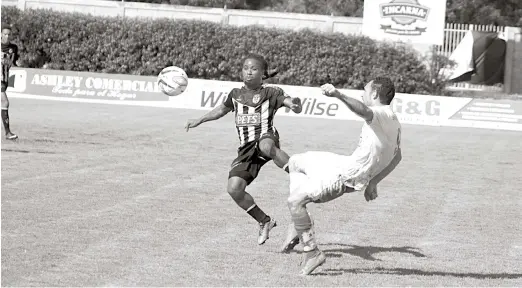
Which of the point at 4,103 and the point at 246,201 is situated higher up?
the point at 4,103

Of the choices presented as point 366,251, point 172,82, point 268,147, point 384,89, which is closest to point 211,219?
point 268,147

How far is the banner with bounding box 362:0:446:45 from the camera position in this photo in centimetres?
3725

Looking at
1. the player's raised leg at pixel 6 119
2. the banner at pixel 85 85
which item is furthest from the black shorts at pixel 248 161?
the banner at pixel 85 85

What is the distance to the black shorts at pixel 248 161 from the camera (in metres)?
9.48

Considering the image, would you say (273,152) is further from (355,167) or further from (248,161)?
(355,167)

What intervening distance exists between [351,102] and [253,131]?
2.03 metres

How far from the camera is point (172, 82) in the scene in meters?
14.5

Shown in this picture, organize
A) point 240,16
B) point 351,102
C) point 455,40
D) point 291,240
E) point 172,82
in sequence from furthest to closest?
point 455,40 < point 240,16 < point 172,82 < point 291,240 < point 351,102

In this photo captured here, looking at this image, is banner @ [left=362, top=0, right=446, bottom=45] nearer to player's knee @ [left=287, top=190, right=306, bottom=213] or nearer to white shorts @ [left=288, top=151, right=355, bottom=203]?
white shorts @ [left=288, top=151, right=355, bottom=203]

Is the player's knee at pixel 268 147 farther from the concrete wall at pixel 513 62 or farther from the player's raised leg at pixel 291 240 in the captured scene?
the concrete wall at pixel 513 62

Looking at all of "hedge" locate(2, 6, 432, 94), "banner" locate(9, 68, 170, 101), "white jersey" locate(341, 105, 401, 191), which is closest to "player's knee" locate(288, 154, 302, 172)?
"white jersey" locate(341, 105, 401, 191)

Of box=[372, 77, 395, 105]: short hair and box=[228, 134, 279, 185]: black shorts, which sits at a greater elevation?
box=[372, 77, 395, 105]: short hair

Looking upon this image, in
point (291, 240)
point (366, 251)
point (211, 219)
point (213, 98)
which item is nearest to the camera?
point (291, 240)

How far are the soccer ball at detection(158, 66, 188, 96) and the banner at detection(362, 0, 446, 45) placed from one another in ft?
78.2
